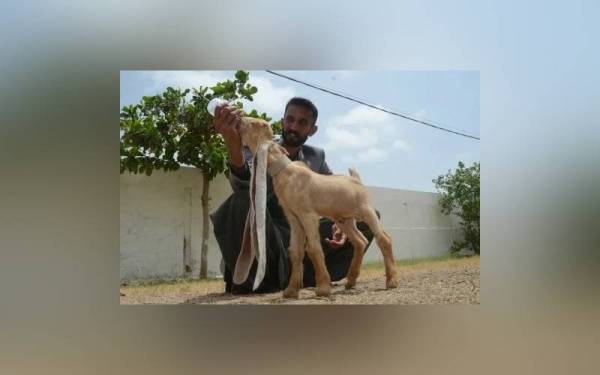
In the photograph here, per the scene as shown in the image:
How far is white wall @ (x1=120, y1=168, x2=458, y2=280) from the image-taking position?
3.53m

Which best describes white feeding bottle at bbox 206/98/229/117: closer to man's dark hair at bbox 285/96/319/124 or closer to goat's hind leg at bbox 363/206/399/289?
man's dark hair at bbox 285/96/319/124

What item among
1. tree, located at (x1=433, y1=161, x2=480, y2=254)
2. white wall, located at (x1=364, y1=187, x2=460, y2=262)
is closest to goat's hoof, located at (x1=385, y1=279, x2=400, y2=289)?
white wall, located at (x1=364, y1=187, x2=460, y2=262)

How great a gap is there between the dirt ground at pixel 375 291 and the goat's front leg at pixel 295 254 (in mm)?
46

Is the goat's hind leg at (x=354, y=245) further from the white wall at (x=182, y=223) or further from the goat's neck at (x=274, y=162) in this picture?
the goat's neck at (x=274, y=162)

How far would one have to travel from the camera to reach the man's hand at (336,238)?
142 inches

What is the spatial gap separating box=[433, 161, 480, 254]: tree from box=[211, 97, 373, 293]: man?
1.61 ft

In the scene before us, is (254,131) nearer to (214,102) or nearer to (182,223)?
(214,102)

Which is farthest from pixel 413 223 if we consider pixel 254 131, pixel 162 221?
pixel 162 221

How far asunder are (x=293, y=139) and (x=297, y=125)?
85 millimetres

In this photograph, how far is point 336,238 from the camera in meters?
3.62
